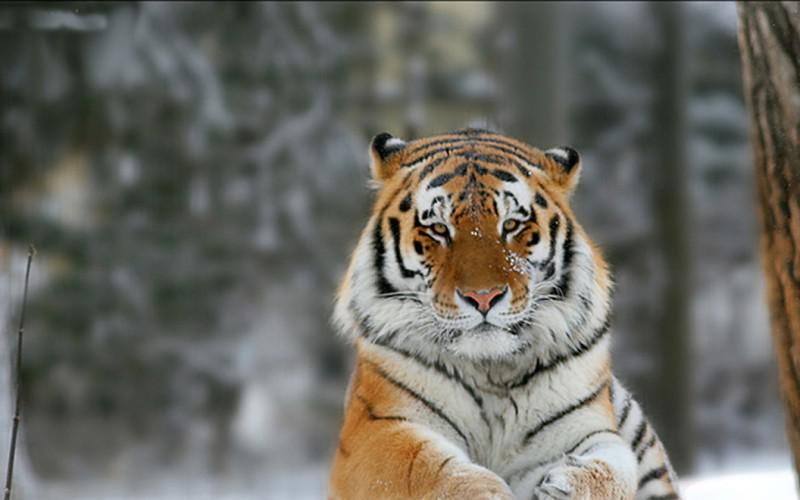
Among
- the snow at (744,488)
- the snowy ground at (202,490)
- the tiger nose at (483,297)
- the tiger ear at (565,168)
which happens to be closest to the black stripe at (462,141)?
the tiger ear at (565,168)

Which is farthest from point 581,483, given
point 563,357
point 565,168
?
point 565,168

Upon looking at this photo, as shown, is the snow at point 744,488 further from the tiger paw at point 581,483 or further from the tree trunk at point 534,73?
the tree trunk at point 534,73

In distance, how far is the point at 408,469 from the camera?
2539mm

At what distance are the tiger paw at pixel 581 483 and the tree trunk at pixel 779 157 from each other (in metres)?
0.87

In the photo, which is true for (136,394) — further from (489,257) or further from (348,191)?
(489,257)

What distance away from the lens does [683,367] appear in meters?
8.93

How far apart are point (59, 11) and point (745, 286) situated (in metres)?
6.63

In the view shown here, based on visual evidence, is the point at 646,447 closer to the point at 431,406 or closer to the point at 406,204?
the point at 431,406

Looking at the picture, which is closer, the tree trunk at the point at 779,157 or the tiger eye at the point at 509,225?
the tiger eye at the point at 509,225

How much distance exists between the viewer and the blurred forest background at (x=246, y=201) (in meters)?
8.97

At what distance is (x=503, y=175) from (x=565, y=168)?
0.75 feet

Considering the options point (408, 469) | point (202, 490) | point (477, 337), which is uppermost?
point (202, 490)

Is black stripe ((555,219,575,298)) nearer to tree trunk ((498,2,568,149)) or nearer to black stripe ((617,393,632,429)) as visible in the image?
black stripe ((617,393,632,429))

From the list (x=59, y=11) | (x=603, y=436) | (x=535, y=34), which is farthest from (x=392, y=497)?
(x=59, y=11)
